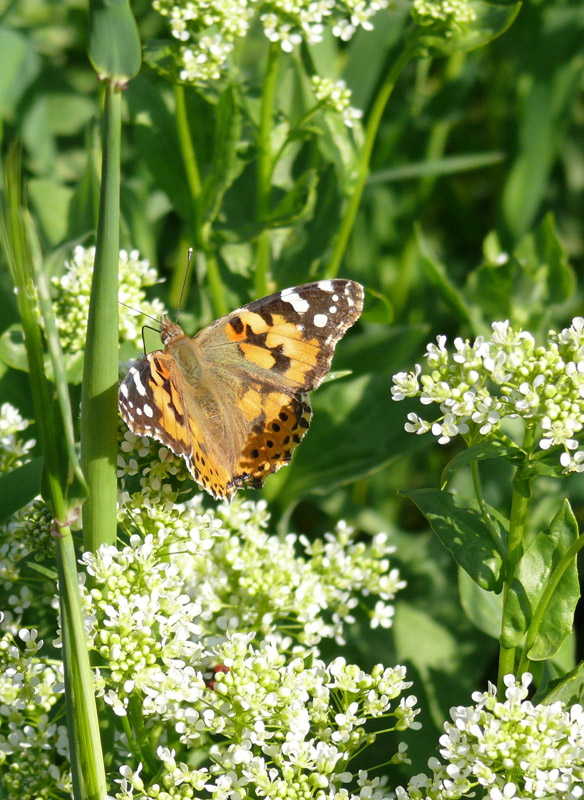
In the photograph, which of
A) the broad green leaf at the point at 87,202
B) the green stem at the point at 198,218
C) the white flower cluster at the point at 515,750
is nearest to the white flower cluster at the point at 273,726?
the white flower cluster at the point at 515,750

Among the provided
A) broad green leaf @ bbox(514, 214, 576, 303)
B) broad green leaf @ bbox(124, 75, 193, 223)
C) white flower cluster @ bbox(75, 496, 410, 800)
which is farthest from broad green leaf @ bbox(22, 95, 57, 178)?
white flower cluster @ bbox(75, 496, 410, 800)

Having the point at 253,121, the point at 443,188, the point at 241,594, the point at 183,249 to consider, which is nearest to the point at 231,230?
the point at 253,121

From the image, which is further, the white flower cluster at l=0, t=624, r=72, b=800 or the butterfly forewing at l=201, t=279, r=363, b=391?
the butterfly forewing at l=201, t=279, r=363, b=391

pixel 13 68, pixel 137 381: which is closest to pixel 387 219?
pixel 13 68

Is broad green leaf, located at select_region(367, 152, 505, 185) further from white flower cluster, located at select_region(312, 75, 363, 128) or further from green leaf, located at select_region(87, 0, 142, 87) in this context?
green leaf, located at select_region(87, 0, 142, 87)

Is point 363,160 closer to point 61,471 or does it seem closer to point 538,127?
point 538,127
